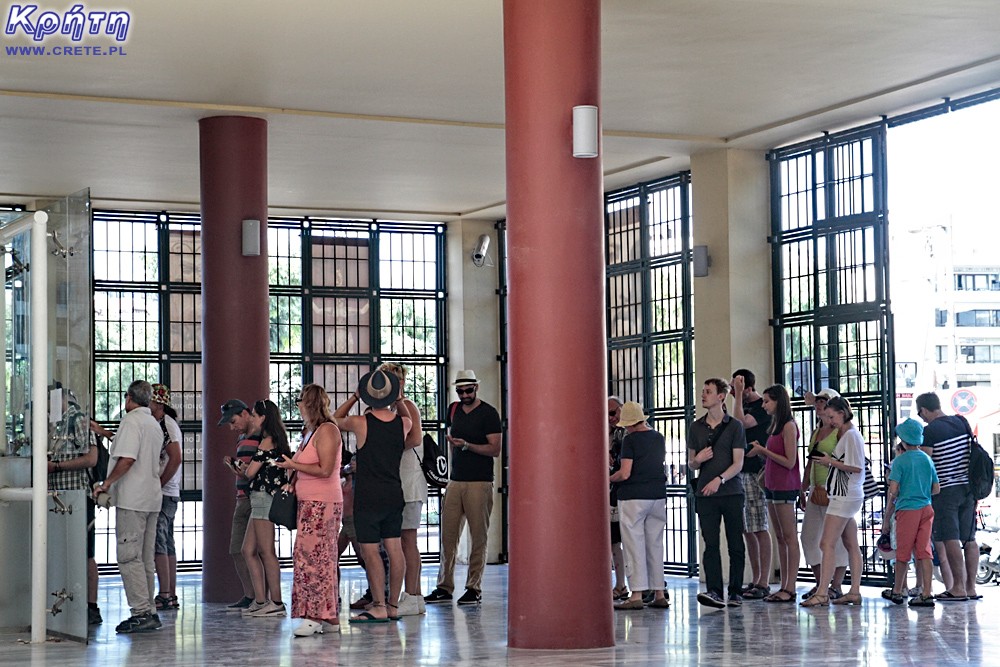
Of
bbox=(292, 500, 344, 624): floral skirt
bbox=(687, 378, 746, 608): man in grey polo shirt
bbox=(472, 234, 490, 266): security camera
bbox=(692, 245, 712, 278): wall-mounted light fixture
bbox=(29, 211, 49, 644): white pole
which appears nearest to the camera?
bbox=(29, 211, 49, 644): white pole

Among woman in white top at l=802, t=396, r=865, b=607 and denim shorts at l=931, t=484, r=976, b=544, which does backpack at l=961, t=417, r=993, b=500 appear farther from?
woman in white top at l=802, t=396, r=865, b=607

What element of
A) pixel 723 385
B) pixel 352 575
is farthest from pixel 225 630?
pixel 352 575

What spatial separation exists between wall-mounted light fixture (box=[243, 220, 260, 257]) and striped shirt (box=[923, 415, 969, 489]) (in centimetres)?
560

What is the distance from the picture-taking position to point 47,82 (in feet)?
32.1

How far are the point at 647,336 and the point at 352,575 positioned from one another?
4.06 m

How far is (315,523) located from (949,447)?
4.91 metres

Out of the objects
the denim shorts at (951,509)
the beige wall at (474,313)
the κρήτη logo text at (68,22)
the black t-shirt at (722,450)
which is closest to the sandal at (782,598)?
the denim shorts at (951,509)

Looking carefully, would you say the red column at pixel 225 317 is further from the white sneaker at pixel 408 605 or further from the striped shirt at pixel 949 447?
the striped shirt at pixel 949 447

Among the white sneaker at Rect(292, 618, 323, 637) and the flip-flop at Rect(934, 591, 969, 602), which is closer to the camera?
the white sneaker at Rect(292, 618, 323, 637)

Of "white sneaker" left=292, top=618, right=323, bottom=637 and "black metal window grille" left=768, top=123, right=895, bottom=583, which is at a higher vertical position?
"black metal window grille" left=768, top=123, right=895, bottom=583

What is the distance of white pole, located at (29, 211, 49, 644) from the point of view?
26.3 feet

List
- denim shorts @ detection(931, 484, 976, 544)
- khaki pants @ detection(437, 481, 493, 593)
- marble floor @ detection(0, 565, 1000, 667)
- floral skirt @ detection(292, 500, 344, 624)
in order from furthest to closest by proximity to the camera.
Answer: khaki pants @ detection(437, 481, 493, 593)
denim shorts @ detection(931, 484, 976, 544)
floral skirt @ detection(292, 500, 344, 624)
marble floor @ detection(0, 565, 1000, 667)

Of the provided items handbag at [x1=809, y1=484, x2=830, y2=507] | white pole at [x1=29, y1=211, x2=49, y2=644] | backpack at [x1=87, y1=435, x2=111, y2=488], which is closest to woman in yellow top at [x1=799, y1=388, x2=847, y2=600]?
handbag at [x1=809, y1=484, x2=830, y2=507]

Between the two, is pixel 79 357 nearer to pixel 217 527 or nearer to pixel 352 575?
pixel 217 527
